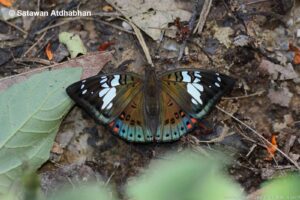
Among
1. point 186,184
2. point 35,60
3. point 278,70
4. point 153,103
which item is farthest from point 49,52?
point 186,184

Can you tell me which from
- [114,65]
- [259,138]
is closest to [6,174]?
[114,65]

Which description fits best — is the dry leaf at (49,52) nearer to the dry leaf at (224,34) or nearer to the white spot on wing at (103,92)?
the white spot on wing at (103,92)

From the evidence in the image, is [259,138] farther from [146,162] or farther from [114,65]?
[114,65]

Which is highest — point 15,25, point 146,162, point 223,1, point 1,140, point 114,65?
point 223,1

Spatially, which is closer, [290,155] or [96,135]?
[290,155]

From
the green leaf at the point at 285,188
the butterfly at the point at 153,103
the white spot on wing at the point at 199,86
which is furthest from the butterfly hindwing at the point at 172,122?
the green leaf at the point at 285,188

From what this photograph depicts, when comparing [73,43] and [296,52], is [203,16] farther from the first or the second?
[73,43]

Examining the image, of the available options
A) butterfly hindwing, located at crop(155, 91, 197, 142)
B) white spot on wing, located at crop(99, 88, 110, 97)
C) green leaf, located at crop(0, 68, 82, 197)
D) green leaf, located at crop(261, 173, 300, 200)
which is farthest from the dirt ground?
green leaf, located at crop(261, 173, 300, 200)
